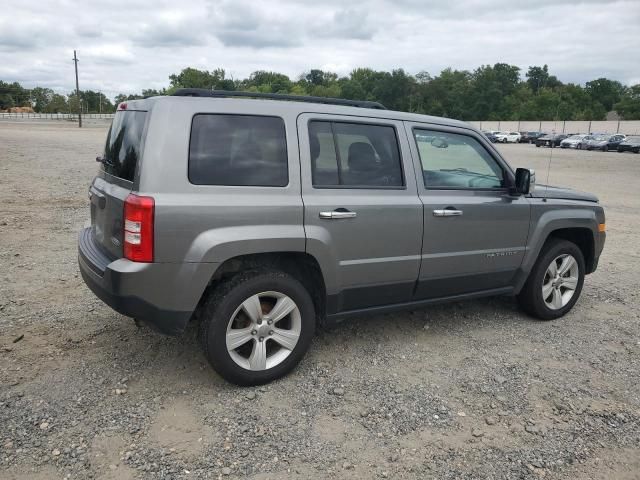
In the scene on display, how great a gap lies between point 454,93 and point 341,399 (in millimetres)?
112942

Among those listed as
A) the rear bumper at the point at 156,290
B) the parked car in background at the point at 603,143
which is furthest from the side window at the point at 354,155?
the parked car in background at the point at 603,143

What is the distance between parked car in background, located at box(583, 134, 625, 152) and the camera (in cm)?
4391

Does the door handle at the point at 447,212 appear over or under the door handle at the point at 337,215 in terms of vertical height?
under

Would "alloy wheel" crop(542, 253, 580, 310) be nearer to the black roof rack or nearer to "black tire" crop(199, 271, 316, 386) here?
the black roof rack

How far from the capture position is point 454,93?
4279 inches

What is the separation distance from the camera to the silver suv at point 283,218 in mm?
3195

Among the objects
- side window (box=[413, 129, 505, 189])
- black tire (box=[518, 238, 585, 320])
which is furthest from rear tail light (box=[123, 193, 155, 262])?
black tire (box=[518, 238, 585, 320])

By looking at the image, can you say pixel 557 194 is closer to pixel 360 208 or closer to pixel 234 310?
pixel 360 208

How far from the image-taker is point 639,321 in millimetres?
5047

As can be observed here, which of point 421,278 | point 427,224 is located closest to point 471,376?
point 421,278

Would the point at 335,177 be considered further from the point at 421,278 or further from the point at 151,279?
the point at 151,279

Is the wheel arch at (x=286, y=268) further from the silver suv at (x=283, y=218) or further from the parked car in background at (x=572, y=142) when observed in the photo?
the parked car in background at (x=572, y=142)

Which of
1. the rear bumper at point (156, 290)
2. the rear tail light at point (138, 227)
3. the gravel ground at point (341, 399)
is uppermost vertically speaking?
the rear tail light at point (138, 227)

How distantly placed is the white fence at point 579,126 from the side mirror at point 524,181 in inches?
2684
